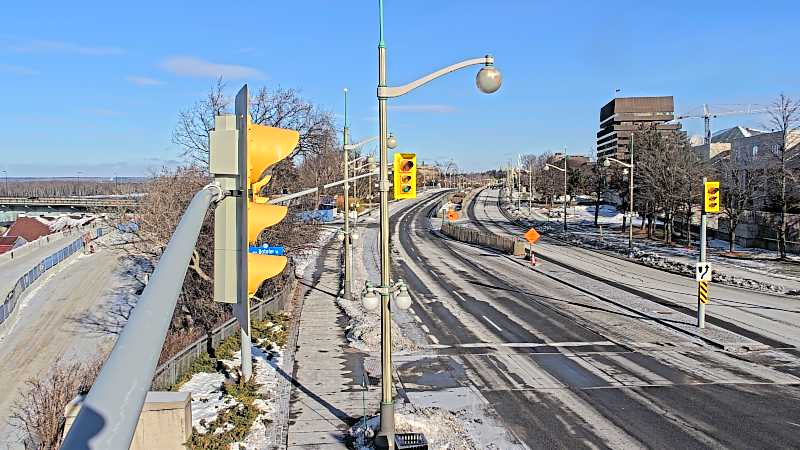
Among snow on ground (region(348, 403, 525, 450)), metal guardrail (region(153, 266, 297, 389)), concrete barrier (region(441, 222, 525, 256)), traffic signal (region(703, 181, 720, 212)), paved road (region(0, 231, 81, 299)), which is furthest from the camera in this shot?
paved road (region(0, 231, 81, 299))

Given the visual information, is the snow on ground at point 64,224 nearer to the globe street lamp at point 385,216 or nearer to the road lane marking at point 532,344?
the road lane marking at point 532,344

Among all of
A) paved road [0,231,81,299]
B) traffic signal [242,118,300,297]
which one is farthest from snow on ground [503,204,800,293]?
paved road [0,231,81,299]

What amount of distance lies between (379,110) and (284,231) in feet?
64.7

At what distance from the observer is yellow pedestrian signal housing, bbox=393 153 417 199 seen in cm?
1346

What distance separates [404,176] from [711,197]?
15780 millimetres

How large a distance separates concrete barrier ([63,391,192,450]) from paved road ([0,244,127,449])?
13305 millimetres

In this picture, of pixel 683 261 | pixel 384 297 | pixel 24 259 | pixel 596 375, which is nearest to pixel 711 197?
pixel 596 375

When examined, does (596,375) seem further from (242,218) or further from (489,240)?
(489,240)

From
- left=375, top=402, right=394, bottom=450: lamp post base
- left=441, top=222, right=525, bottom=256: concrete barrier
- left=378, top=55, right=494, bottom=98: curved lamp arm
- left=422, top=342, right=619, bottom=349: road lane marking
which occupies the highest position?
left=378, top=55, right=494, bottom=98: curved lamp arm

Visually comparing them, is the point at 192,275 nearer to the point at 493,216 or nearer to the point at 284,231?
the point at 284,231

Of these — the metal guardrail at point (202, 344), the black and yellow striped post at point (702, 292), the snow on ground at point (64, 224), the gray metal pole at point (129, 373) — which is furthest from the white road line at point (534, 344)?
the snow on ground at point (64, 224)

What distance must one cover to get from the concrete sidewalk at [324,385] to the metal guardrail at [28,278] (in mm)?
24494

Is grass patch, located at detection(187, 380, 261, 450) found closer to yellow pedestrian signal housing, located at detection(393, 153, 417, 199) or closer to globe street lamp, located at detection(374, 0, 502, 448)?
globe street lamp, located at detection(374, 0, 502, 448)

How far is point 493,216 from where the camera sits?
96.9m
